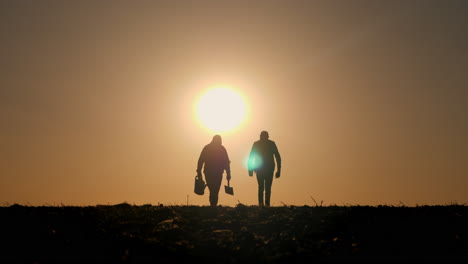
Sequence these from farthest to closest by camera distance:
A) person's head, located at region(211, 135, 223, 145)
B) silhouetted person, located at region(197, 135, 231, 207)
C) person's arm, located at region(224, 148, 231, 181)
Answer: person's head, located at region(211, 135, 223, 145)
person's arm, located at region(224, 148, 231, 181)
silhouetted person, located at region(197, 135, 231, 207)

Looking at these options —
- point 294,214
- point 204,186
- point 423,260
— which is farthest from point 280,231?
point 204,186

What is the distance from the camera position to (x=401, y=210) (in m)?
14.9

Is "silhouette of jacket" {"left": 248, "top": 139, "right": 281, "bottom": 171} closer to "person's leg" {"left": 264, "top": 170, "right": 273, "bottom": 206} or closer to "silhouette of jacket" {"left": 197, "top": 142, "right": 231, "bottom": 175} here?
"person's leg" {"left": 264, "top": 170, "right": 273, "bottom": 206}

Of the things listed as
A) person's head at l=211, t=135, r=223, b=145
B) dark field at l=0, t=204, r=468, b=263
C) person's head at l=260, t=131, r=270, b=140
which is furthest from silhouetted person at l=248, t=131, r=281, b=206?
dark field at l=0, t=204, r=468, b=263

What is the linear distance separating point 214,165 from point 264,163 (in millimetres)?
1858

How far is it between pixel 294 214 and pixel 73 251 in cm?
611

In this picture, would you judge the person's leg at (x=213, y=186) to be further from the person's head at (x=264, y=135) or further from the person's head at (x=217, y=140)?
the person's head at (x=264, y=135)

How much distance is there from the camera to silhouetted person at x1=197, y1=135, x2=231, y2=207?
18344mm

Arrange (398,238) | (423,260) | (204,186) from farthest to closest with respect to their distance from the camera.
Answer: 1. (204,186)
2. (398,238)
3. (423,260)

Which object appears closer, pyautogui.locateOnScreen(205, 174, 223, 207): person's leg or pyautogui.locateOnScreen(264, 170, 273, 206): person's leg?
pyautogui.locateOnScreen(205, 174, 223, 207): person's leg

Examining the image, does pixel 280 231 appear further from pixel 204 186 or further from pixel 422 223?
pixel 204 186

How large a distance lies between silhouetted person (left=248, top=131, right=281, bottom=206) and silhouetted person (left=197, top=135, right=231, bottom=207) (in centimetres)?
104

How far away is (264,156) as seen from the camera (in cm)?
1888

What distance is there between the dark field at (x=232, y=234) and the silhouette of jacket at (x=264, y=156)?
143 inches
